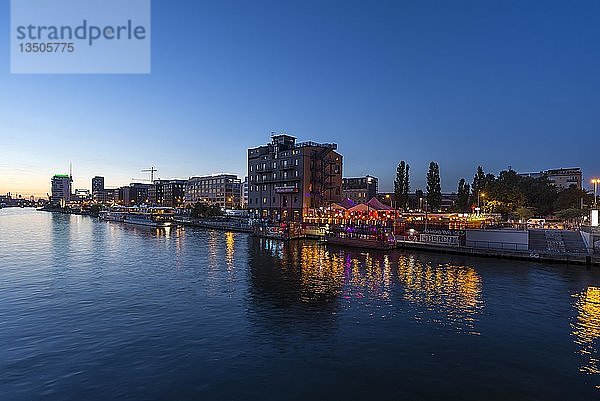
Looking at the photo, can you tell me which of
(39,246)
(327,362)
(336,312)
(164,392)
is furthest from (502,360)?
(39,246)

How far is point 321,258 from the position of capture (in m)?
53.5

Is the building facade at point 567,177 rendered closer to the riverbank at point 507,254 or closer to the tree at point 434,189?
the tree at point 434,189

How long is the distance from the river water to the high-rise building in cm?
5653

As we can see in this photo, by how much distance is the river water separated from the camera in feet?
51.5

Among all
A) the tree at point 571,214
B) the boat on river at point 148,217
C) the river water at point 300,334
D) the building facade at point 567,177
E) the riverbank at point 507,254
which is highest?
the building facade at point 567,177

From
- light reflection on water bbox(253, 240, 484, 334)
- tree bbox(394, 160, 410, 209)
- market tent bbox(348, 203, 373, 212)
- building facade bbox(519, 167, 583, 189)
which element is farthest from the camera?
building facade bbox(519, 167, 583, 189)

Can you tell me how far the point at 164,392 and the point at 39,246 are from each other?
7065 cm

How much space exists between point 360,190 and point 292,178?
3276 inches

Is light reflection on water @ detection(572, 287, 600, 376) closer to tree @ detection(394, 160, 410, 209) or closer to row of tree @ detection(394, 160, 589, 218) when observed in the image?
row of tree @ detection(394, 160, 589, 218)

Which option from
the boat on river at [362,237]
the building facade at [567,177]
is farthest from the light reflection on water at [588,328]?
the building facade at [567,177]

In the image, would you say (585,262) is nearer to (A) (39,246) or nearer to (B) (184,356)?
(B) (184,356)

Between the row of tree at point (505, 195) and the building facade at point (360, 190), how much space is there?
191 ft

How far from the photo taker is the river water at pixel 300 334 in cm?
1570

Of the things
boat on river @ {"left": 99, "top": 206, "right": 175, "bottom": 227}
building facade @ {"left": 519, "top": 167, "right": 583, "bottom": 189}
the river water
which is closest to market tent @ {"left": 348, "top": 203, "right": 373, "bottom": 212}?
the river water
